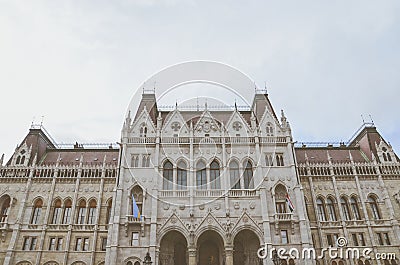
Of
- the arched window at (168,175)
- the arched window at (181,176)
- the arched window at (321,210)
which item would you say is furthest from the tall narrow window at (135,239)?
the arched window at (321,210)

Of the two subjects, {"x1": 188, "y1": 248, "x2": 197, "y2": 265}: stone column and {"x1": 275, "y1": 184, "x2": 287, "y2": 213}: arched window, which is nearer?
{"x1": 188, "y1": 248, "x2": 197, "y2": 265}: stone column

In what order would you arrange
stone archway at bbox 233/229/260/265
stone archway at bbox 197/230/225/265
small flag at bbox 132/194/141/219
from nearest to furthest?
small flag at bbox 132/194/141/219
stone archway at bbox 233/229/260/265
stone archway at bbox 197/230/225/265

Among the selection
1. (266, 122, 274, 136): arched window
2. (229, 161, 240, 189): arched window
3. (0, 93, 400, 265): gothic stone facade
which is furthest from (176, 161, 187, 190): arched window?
(266, 122, 274, 136): arched window

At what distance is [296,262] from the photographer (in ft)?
103

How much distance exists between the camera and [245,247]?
33.8 m

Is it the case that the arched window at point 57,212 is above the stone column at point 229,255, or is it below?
above

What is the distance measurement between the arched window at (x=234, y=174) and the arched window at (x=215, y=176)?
151cm

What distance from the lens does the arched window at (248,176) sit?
35.4 metres

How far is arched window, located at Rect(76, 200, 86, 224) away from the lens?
37.6 m

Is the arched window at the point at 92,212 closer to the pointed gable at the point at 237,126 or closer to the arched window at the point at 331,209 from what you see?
the pointed gable at the point at 237,126

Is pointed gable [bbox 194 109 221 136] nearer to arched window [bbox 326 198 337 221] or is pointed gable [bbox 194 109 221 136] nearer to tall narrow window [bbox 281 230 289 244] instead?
tall narrow window [bbox 281 230 289 244]

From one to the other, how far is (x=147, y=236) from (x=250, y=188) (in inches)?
490

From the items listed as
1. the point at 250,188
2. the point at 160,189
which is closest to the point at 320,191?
the point at 250,188

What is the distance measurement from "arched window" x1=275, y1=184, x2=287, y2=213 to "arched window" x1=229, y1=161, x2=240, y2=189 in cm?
451
